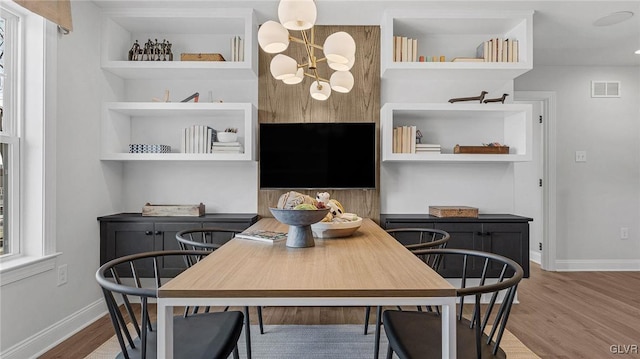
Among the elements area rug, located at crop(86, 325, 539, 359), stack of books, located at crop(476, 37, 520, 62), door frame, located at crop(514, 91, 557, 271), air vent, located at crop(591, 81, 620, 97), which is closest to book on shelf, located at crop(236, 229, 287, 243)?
area rug, located at crop(86, 325, 539, 359)

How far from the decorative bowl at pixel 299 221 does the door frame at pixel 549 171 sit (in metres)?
3.87

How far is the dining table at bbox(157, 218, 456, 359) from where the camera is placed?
110 cm

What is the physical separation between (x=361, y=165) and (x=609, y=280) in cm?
307

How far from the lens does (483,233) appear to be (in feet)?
10.3

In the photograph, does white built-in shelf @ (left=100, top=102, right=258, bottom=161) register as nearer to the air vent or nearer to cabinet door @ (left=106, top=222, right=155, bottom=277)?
cabinet door @ (left=106, top=222, right=155, bottom=277)

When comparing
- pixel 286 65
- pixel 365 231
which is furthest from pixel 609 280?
pixel 286 65

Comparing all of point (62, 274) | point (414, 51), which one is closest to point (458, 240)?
point (414, 51)

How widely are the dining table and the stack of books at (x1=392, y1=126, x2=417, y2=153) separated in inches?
73.8

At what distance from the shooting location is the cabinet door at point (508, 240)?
3131 millimetres

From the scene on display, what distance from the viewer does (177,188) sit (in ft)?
11.6

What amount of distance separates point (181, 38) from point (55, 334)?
2.56 meters

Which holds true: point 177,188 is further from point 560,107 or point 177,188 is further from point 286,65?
point 560,107

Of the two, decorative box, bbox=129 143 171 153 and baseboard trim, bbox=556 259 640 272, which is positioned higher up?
decorative box, bbox=129 143 171 153

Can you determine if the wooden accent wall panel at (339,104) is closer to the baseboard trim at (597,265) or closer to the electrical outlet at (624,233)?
the baseboard trim at (597,265)
